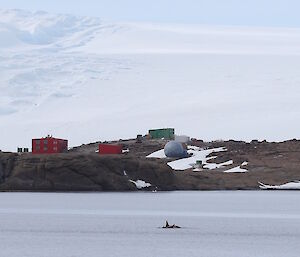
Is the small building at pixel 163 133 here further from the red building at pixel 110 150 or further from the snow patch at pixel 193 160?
the red building at pixel 110 150

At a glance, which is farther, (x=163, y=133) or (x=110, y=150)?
(x=163, y=133)

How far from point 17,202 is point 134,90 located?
4982 centimetres

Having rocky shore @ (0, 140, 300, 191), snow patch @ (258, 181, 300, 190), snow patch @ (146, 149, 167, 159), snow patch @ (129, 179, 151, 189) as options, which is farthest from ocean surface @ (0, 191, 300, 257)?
snow patch @ (146, 149, 167, 159)

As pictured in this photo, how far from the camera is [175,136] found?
8200cm

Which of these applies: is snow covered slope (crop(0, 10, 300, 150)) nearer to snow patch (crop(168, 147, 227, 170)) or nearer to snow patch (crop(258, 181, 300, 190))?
snow patch (crop(168, 147, 227, 170))

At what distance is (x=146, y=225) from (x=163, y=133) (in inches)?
1803

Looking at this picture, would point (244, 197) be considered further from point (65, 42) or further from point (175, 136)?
point (65, 42)

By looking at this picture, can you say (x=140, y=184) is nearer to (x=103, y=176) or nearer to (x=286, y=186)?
(x=103, y=176)

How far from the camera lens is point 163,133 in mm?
83312

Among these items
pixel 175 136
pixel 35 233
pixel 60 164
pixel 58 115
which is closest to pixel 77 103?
pixel 58 115

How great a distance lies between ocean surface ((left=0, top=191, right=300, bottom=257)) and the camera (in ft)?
98.4

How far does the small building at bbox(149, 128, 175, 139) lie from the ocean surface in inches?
1066

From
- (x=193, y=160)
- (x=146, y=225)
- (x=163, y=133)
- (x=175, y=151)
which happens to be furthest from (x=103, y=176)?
(x=163, y=133)

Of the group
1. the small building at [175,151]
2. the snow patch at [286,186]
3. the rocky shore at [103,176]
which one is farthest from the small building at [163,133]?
the snow patch at [286,186]
